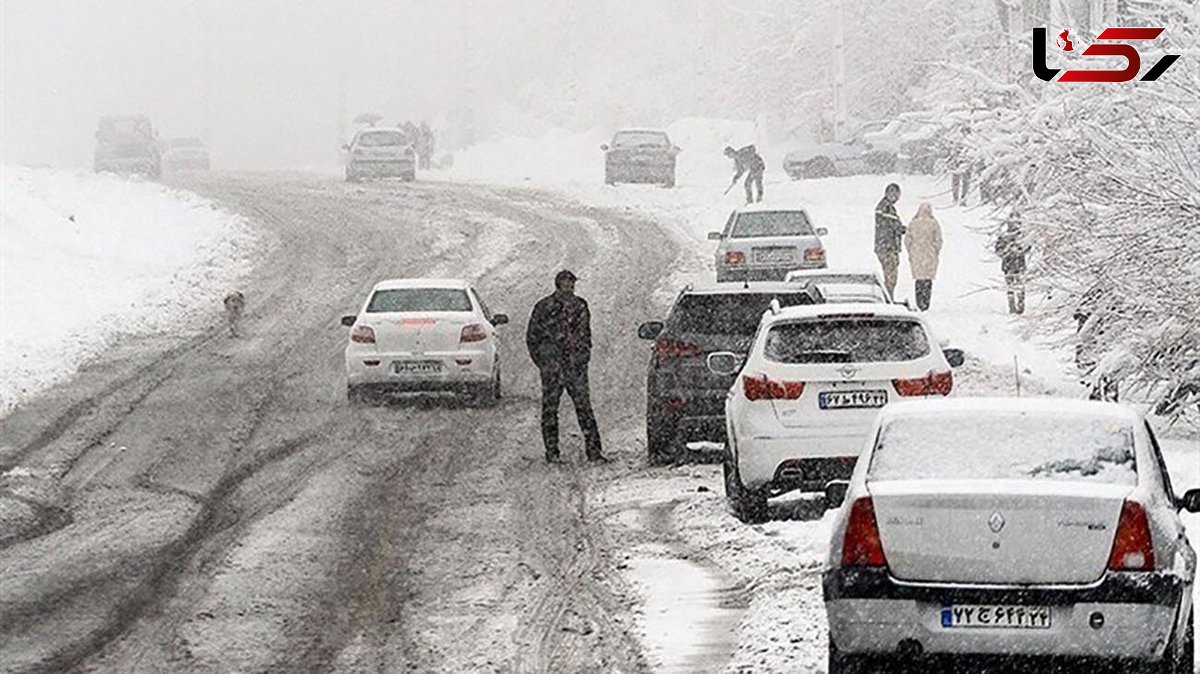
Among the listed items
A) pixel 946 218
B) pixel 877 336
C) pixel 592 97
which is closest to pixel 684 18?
pixel 592 97

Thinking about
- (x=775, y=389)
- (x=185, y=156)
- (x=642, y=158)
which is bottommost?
(x=775, y=389)

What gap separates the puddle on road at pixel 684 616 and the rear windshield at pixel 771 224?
1935 cm

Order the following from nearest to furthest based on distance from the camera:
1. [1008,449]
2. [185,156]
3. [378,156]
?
[1008,449], [378,156], [185,156]

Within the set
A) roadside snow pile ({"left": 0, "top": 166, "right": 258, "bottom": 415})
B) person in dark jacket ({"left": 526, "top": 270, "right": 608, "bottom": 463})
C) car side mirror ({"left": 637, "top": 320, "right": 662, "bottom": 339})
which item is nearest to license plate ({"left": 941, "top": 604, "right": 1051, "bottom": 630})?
car side mirror ({"left": 637, "top": 320, "right": 662, "bottom": 339})

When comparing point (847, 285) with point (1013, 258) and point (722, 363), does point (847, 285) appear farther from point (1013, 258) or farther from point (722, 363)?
point (722, 363)

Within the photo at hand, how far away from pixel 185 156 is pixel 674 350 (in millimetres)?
56783

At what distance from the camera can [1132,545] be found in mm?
9391

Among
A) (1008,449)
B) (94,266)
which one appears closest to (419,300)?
(94,266)

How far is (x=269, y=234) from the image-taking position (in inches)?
1697

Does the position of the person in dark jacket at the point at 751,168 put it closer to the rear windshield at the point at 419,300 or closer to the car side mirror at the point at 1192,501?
the rear windshield at the point at 419,300

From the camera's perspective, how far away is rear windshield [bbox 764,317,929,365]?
15.6 metres

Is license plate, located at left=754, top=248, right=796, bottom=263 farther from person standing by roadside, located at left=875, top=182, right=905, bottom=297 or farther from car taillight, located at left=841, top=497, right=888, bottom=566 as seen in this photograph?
car taillight, located at left=841, top=497, right=888, bottom=566

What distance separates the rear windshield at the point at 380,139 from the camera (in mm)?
55438

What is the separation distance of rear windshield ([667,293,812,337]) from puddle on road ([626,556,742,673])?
4.81 meters
